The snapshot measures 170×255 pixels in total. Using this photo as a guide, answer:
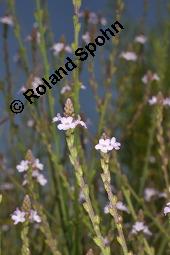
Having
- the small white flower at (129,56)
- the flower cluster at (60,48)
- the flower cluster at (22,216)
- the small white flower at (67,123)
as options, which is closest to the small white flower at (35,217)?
the flower cluster at (22,216)

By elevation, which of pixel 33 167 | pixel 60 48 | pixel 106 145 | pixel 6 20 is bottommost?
pixel 106 145

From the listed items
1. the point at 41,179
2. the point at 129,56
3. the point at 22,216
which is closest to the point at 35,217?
the point at 22,216

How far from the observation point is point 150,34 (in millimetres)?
4395

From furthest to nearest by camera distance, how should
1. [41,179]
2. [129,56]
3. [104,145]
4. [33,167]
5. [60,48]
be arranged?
[129,56]
[60,48]
[41,179]
[33,167]
[104,145]

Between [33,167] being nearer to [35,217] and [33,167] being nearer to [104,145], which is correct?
[35,217]

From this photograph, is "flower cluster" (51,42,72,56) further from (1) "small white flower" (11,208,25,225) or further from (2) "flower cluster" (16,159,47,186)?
(1) "small white flower" (11,208,25,225)

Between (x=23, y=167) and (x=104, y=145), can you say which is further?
(x=23, y=167)

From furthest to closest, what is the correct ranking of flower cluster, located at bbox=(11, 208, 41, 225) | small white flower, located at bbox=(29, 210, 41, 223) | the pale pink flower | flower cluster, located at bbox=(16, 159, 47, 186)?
the pale pink flower
flower cluster, located at bbox=(16, 159, 47, 186)
small white flower, located at bbox=(29, 210, 41, 223)
flower cluster, located at bbox=(11, 208, 41, 225)

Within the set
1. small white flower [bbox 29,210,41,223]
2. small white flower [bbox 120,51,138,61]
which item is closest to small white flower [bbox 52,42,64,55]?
small white flower [bbox 120,51,138,61]

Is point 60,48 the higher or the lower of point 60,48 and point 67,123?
the higher

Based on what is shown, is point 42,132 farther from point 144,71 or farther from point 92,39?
point 144,71

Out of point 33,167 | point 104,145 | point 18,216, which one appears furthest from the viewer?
point 33,167

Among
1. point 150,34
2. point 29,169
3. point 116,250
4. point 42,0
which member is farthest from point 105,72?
point 150,34

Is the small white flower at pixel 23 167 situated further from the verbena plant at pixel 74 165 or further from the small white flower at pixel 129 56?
the small white flower at pixel 129 56
